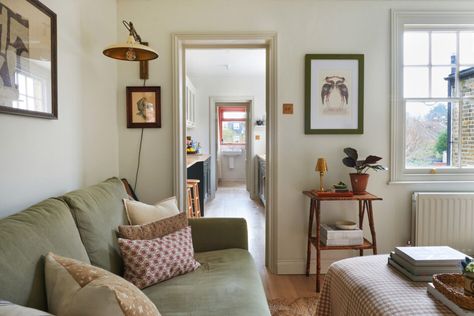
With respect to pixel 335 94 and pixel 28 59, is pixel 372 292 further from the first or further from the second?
pixel 28 59

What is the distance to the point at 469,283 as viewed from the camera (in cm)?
110

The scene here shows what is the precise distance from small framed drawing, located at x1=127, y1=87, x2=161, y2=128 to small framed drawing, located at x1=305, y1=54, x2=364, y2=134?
132cm

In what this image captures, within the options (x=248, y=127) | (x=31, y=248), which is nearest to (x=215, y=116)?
(x=248, y=127)

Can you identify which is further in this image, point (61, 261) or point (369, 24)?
point (369, 24)

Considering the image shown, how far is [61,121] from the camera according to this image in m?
1.94

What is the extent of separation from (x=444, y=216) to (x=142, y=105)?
9.25 ft

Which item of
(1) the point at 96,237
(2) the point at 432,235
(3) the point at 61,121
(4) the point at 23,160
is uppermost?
(3) the point at 61,121

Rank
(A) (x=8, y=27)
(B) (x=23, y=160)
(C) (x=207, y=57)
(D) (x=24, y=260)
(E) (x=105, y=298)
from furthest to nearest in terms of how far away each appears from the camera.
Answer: (C) (x=207, y=57), (B) (x=23, y=160), (A) (x=8, y=27), (D) (x=24, y=260), (E) (x=105, y=298)

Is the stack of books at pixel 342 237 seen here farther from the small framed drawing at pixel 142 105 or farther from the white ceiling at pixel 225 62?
the white ceiling at pixel 225 62

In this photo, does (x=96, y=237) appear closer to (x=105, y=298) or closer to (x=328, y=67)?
(x=105, y=298)

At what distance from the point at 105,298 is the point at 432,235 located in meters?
2.83

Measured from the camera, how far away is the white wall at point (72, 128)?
60.1 inches

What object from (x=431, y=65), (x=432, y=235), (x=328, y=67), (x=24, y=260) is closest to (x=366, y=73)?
(x=328, y=67)

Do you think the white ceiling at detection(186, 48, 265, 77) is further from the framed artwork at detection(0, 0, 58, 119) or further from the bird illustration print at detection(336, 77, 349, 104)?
the framed artwork at detection(0, 0, 58, 119)
